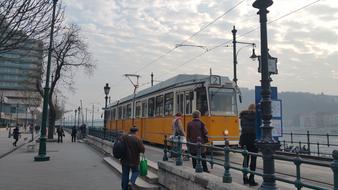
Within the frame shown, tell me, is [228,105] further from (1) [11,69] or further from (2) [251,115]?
(1) [11,69]

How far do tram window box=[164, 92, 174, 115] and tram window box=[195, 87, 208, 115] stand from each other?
2.23 m

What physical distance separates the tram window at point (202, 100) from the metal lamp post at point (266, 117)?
37.3 feet

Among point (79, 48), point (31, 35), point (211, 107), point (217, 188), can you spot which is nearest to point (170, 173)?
point (217, 188)


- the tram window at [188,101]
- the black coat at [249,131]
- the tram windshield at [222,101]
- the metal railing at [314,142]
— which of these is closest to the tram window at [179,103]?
the tram window at [188,101]

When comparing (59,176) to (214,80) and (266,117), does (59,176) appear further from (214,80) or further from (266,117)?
(266,117)

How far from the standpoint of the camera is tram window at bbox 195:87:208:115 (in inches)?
708

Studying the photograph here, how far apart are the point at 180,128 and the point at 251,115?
422 cm

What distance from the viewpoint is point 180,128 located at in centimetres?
1332

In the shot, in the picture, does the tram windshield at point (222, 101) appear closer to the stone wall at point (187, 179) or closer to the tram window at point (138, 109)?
the stone wall at point (187, 179)

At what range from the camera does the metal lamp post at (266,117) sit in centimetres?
598

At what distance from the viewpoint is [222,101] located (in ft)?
60.2

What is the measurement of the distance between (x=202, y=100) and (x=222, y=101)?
0.98 metres

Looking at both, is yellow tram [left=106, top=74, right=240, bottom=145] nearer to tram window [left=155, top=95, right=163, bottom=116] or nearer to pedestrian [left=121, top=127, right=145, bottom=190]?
tram window [left=155, top=95, right=163, bottom=116]

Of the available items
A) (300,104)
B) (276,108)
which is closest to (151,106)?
(300,104)
